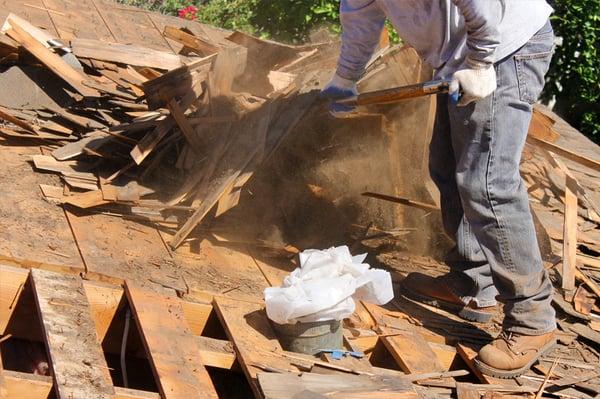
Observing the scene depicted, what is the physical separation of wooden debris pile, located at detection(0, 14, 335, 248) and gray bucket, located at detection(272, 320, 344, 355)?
93 centimetres

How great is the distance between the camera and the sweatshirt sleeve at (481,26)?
11.6ft

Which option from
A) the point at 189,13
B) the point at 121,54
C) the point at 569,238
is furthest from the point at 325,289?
the point at 189,13

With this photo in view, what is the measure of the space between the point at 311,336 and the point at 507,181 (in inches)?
44.2

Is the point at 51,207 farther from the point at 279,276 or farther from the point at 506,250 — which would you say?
the point at 506,250

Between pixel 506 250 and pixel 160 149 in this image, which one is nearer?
pixel 506 250

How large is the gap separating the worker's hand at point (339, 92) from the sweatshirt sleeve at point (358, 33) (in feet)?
0.10

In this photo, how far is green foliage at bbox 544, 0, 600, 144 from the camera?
1015 cm

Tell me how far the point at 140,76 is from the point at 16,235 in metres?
2.09

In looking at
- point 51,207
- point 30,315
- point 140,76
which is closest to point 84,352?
point 30,315

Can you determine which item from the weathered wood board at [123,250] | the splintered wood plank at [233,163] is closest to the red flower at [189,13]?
the splintered wood plank at [233,163]

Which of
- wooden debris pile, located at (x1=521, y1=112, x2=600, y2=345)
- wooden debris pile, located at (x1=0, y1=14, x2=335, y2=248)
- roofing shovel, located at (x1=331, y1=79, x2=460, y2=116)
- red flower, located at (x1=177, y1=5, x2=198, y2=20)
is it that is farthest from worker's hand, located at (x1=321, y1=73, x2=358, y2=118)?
red flower, located at (x1=177, y1=5, x2=198, y2=20)

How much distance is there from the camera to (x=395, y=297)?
14.9 ft

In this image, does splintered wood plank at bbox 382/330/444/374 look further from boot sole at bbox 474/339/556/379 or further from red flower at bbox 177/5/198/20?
red flower at bbox 177/5/198/20

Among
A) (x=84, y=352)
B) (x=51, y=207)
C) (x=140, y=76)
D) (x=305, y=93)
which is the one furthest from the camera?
(x=140, y=76)
